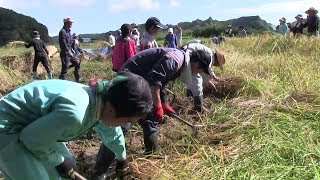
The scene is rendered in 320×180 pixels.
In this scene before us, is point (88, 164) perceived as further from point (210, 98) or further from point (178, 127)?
point (210, 98)

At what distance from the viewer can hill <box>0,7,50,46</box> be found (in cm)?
2016

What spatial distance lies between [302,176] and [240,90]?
3.49 metres

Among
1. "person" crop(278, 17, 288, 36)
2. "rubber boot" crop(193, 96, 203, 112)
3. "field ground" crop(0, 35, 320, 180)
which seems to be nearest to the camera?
"field ground" crop(0, 35, 320, 180)

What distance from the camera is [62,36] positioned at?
30.8 feet

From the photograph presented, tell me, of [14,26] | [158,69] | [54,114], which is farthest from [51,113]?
[14,26]

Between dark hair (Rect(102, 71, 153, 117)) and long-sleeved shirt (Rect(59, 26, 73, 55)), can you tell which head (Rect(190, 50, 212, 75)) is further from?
long-sleeved shirt (Rect(59, 26, 73, 55))

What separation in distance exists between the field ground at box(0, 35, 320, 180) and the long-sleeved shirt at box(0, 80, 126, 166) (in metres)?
1.35

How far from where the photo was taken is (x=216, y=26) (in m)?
30.5

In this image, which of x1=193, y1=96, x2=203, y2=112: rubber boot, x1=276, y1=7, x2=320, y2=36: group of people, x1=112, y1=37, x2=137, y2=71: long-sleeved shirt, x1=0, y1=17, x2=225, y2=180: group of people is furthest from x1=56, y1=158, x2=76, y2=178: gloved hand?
x1=276, y1=7, x2=320, y2=36: group of people

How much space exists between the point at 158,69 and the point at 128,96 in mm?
1734

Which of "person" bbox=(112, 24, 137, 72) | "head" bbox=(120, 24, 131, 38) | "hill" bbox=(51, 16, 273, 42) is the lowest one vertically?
"hill" bbox=(51, 16, 273, 42)

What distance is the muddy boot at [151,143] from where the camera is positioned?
14.0ft

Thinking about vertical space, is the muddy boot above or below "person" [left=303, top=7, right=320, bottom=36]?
below

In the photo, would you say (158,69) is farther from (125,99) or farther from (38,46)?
(38,46)
